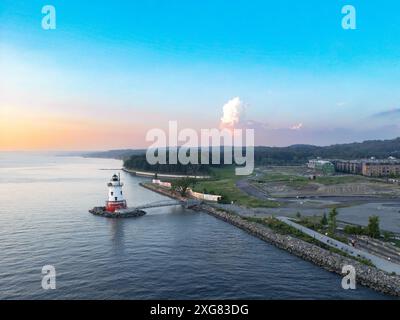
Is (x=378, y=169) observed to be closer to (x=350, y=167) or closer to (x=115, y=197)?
(x=350, y=167)

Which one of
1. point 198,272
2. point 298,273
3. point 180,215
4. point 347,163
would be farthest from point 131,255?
point 347,163

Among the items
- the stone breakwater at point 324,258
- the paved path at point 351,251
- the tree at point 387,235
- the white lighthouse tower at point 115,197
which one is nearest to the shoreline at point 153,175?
the white lighthouse tower at point 115,197

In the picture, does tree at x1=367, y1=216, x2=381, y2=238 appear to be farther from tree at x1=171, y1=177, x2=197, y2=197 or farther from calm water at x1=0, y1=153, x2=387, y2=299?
tree at x1=171, y1=177, x2=197, y2=197

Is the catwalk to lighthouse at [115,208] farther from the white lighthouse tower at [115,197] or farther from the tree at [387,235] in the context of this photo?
the tree at [387,235]

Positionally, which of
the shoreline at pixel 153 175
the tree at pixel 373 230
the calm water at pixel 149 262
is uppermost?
the shoreline at pixel 153 175

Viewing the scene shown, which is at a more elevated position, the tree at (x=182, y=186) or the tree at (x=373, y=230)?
the tree at (x=182, y=186)

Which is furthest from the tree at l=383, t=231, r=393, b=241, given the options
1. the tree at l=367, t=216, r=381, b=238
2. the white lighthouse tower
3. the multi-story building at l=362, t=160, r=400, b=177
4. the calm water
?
the multi-story building at l=362, t=160, r=400, b=177
